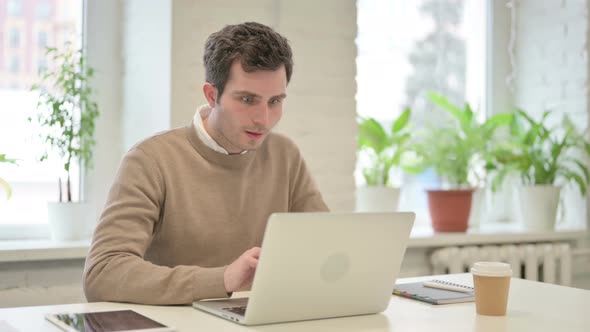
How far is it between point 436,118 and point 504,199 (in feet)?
1.88

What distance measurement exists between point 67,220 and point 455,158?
171 cm

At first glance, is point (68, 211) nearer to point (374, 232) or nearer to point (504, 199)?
point (374, 232)

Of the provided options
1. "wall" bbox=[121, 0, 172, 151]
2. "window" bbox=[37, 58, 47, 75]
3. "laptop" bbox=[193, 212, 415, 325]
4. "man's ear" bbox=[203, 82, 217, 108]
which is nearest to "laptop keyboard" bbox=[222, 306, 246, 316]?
"laptop" bbox=[193, 212, 415, 325]

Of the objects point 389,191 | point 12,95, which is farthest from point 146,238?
point 389,191

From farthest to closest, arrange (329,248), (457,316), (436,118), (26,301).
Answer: (436,118)
(26,301)
(457,316)
(329,248)

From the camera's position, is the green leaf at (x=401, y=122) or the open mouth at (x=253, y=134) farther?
the green leaf at (x=401, y=122)

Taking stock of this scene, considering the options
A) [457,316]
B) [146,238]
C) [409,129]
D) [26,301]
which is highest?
[409,129]

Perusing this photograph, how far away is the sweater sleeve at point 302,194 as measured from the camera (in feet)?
7.66

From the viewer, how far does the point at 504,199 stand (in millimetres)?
4086

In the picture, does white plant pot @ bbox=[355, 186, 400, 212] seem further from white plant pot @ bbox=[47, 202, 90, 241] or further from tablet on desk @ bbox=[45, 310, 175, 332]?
tablet on desk @ bbox=[45, 310, 175, 332]

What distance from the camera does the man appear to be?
1866 mm

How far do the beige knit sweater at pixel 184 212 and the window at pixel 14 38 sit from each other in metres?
1.03

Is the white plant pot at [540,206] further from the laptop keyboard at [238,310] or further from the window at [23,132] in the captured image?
the laptop keyboard at [238,310]

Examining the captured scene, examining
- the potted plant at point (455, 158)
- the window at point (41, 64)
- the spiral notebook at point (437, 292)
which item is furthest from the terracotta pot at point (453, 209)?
the window at point (41, 64)
